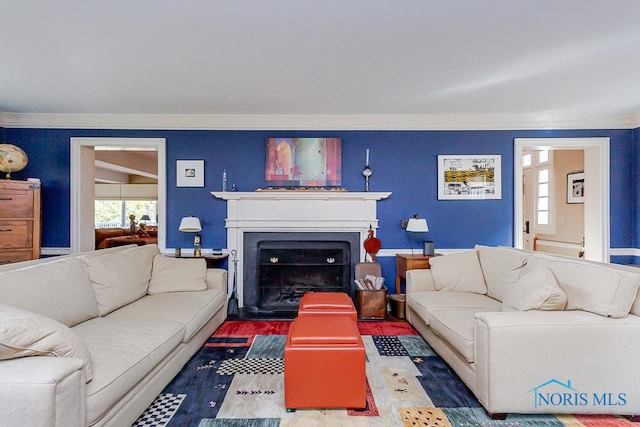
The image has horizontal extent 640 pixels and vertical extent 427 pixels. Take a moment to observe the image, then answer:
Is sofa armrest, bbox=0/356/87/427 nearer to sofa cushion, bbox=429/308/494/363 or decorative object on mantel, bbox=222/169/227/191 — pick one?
sofa cushion, bbox=429/308/494/363

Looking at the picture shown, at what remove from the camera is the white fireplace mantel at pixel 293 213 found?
428 centimetres

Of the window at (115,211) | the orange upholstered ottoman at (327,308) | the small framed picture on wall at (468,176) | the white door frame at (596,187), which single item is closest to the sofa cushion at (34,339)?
the orange upholstered ottoman at (327,308)

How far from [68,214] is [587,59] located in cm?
587

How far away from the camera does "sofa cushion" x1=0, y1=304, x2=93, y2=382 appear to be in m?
1.34

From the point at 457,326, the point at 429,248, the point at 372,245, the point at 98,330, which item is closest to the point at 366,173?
the point at 372,245

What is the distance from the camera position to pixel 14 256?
3840 millimetres

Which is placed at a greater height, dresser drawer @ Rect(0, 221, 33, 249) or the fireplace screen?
dresser drawer @ Rect(0, 221, 33, 249)

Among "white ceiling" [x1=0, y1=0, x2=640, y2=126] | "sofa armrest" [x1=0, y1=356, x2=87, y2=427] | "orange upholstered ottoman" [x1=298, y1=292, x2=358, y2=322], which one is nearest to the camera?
"sofa armrest" [x1=0, y1=356, x2=87, y2=427]

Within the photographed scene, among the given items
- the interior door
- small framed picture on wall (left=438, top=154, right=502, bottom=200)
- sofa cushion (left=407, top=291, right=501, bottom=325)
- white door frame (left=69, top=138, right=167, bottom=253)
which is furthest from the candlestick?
the interior door

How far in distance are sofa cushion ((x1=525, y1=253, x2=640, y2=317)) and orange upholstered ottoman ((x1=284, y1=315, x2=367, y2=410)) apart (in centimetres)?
146

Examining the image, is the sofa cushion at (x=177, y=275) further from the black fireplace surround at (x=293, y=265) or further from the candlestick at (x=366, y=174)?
the candlestick at (x=366, y=174)

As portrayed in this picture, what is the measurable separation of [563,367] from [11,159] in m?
5.64

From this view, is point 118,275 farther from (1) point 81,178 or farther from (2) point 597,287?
(2) point 597,287

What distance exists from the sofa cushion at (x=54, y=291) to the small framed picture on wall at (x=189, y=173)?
203 centimetres
